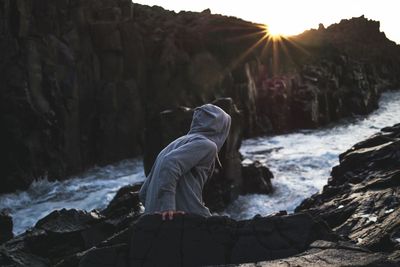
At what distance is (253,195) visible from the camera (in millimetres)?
18156

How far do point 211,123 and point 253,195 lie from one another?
1454cm

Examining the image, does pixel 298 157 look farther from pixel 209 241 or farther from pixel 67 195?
pixel 209 241

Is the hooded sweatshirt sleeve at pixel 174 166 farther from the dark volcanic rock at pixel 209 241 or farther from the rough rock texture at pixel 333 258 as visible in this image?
the rough rock texture at pixel 333 258

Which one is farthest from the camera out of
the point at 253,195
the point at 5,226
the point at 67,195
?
the point at 67,195

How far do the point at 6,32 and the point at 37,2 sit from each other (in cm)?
278

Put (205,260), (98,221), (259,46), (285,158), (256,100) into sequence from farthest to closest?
(259,46) < (256,100) < (285,158) < (98,221) < (205,260)

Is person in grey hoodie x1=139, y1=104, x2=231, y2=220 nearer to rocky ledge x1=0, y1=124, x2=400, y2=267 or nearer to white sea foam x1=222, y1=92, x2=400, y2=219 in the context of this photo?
rocky ledge x1=0, y1=124, x2=400, y2=267

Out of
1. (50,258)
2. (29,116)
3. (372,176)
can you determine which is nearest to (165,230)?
(50,258)

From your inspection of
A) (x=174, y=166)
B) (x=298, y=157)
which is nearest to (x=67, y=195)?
(x=298, y=157)

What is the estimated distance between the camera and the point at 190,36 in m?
32.2

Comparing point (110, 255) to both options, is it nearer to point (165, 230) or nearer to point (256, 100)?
point (165, 230)

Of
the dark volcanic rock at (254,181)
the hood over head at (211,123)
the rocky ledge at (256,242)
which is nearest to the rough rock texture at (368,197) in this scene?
the rocky ledge at (256,242)

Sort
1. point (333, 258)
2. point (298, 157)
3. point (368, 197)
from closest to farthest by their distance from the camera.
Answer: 1. point (333, 258)
2. point (368, 197)
3. point (298, 157)

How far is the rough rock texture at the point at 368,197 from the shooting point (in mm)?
4992
